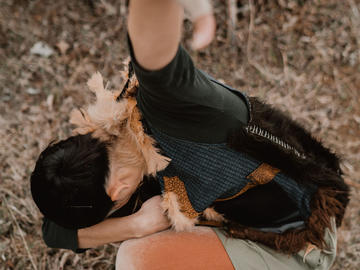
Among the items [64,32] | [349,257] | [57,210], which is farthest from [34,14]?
[349,257]

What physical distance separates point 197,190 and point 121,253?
1.46 feet

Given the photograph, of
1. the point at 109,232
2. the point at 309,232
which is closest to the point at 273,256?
the point at 309,232

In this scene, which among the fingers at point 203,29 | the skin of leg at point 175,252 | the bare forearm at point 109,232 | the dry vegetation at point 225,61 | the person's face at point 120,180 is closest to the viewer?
the fingers at point 203,29

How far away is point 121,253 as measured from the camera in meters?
1.32

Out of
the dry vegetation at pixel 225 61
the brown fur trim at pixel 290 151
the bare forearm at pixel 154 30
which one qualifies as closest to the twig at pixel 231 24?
the dry vegetation at pixel 225 61

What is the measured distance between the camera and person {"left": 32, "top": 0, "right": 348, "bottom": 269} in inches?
27.9

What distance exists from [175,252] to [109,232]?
30 centimetres

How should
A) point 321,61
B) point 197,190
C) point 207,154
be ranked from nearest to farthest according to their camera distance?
point 207,154 → point 197,190 → point 321,61

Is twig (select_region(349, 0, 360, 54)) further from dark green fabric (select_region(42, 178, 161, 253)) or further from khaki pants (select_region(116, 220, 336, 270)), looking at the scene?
dark green fabric (select_region(42, 178, 161, 253))

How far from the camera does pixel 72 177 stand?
39.6 inches

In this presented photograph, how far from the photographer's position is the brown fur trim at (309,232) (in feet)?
4.12

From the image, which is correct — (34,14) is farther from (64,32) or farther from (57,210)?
(57,210)

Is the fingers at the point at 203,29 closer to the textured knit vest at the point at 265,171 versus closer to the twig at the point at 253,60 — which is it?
the textured knit vest at the point at 265,171

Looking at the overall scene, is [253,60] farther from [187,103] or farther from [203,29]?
[203,29]
